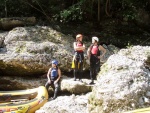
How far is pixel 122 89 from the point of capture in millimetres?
5281

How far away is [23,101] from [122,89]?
3711 millimetres

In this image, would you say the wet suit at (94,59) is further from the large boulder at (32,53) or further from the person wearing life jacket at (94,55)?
the large boulder at (32,53)

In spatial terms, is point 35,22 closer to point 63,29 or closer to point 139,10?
point 63,29

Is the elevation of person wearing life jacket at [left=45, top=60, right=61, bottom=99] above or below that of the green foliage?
below

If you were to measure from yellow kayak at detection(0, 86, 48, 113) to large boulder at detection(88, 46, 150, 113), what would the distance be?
247cm

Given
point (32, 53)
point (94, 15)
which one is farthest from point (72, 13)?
point (32, 53)

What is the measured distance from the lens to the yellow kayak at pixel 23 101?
734cm

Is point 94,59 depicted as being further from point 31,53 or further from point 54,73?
point 31,53

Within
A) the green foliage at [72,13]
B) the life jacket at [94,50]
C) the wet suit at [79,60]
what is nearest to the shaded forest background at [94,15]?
the green foliage at [72,13]

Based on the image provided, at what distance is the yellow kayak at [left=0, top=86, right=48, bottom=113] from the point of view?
7.34 m

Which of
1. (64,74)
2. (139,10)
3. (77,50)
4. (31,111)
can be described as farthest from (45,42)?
(139,10)

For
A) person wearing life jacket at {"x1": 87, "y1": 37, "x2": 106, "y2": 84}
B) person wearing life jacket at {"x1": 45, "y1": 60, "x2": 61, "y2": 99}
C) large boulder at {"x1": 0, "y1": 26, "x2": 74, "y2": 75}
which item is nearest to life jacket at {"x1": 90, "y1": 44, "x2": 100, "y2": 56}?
person wearing life jacket at {"x1": 87, "y1": 37, "x2": 106, "y2": 84}

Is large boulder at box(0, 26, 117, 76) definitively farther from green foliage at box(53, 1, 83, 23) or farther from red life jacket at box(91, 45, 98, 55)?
green foliage at box(53, 1, 83, 23)

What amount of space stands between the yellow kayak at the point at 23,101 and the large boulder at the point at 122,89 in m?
2.47
